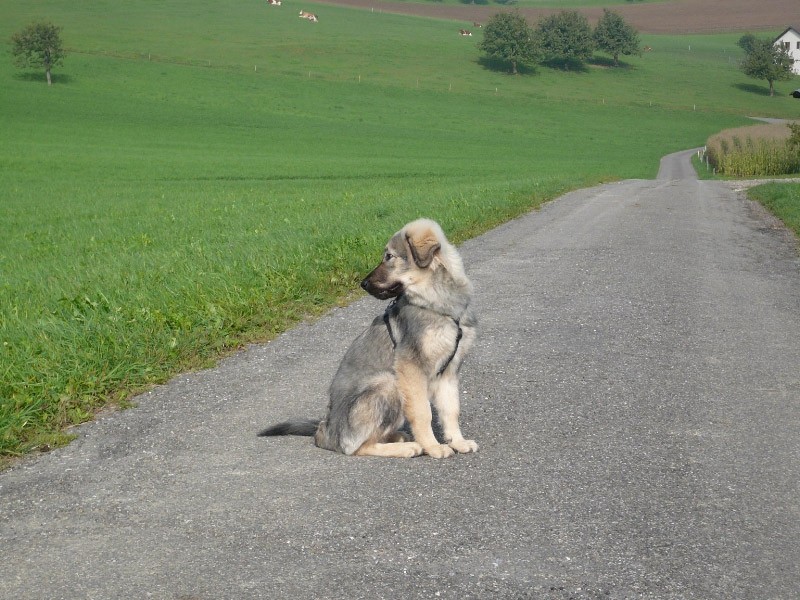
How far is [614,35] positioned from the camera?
415 feet

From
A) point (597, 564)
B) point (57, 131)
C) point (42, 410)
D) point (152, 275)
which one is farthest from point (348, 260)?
point (57, 131)

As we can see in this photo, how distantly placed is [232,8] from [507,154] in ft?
290

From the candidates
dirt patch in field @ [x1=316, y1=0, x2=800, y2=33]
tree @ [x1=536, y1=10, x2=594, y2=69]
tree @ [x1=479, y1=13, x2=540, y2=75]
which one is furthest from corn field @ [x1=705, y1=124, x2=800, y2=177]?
dirt patch in field @ [x1=316, y1=0, x2=800, y2=33]

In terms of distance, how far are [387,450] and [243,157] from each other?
49906 millimetres

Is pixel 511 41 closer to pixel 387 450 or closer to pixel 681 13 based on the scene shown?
pixel 681 13

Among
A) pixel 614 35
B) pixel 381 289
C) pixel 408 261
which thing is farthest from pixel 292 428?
pixel 614 35

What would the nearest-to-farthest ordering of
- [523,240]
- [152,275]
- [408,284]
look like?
[408,284], [152,275], [523,240]

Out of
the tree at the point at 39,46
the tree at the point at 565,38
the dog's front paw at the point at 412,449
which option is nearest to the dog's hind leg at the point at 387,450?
the dog's front paw at the point at 412,449

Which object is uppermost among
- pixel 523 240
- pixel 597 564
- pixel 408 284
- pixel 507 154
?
pixel 408 284

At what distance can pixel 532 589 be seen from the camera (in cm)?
420

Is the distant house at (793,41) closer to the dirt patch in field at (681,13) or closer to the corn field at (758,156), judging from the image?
the dirt patch in field at (681,13)

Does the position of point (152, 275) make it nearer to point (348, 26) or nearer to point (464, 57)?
point (464, 57)

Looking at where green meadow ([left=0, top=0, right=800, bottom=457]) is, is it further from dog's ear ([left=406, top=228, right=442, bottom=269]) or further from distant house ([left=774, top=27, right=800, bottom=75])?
distant house ([left=774, top=27, right=800, bottom=75])

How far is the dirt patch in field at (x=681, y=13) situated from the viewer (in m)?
157
